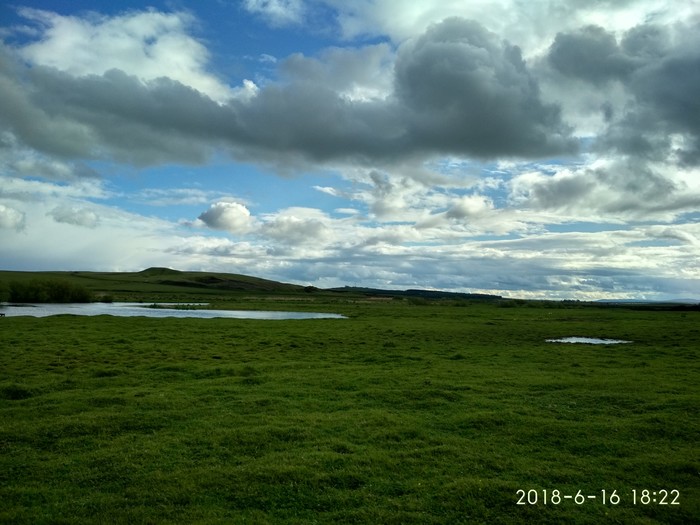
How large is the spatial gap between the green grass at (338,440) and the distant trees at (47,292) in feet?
320

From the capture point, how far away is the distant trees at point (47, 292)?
11062 cm

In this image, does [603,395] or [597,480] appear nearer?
[597,480]

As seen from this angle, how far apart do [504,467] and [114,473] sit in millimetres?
10310

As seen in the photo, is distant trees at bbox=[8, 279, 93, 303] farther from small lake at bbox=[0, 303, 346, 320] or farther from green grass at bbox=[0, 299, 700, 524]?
green grass at bbox=[0, 299, 700, 524]

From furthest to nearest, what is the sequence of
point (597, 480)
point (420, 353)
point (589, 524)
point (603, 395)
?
point (420, 353), point (603, 395), point (597, 480), point (589, 524)

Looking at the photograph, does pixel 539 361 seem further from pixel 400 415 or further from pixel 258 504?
pixel 258 504

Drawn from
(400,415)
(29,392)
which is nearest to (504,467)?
(400,415)

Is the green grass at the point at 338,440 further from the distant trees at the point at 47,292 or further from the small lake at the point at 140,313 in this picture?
the distant trees at the point at 47,292

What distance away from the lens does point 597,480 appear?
12141mm
